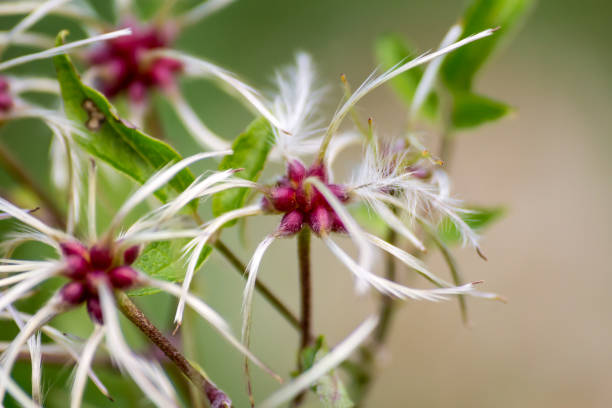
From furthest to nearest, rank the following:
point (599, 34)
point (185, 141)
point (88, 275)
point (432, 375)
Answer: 1. point (599, 34)
2. point (432, 375)
3. point (185, 141)
4. point (88, 275)

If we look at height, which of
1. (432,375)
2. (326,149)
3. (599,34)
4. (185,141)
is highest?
(185,141)

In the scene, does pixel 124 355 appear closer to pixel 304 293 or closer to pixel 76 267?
pixel 76 267

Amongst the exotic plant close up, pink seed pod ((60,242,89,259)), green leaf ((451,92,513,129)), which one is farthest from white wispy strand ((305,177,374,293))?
green leaf ((451,92,513,129))

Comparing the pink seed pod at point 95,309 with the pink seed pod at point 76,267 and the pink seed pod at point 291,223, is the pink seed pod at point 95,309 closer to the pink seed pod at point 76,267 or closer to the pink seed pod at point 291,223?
the pink seed pod at point 76,267

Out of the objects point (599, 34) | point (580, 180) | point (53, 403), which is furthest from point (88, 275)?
point (599, 34)

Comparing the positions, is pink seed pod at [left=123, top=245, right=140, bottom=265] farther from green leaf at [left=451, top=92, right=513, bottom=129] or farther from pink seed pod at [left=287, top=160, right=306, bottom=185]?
green leaf at [left=451, top=92, right=513, bottom=129]

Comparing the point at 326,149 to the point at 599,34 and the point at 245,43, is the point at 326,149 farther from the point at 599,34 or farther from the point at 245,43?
the point at 599,34

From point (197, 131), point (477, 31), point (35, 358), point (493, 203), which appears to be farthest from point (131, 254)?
point (493, 203)

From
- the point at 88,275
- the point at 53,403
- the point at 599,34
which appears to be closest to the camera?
the point at 88,275
